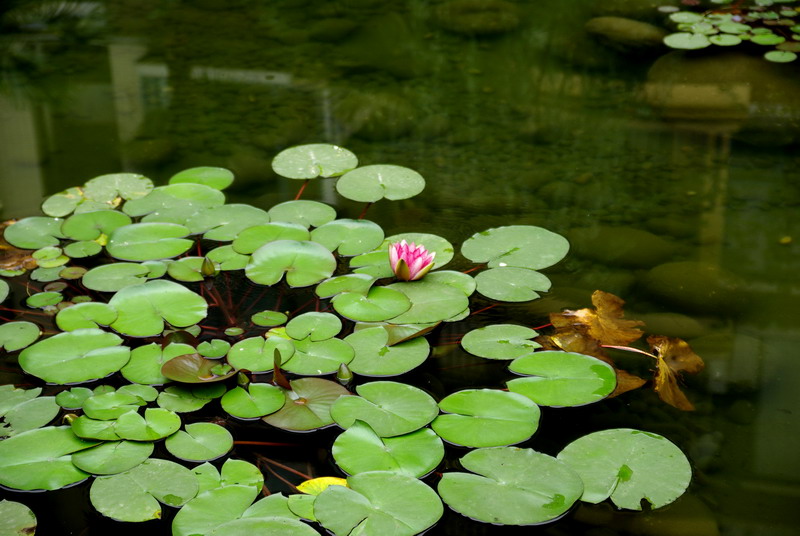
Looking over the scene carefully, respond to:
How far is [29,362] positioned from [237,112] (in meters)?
1.53

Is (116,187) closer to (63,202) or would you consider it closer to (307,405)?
(63,202)

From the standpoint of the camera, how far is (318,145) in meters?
2.52

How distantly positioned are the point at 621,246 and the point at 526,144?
692 mm

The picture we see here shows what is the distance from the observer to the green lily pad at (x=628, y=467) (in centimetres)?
140

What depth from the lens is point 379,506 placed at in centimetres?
135

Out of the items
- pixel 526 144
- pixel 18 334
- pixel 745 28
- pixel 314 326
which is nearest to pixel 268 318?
pixel 314 326

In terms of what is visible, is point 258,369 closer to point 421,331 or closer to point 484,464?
point 421,331

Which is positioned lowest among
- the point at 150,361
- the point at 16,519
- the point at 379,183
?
the point at 16,519

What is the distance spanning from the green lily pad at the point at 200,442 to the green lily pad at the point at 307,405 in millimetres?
99

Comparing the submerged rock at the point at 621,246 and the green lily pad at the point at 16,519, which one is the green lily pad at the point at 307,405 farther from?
the submerged rock at the point at 621,246

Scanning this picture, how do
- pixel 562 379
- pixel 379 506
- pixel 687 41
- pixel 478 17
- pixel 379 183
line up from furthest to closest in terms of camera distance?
pixel 478 17 < pixel 687 41 < pixel 379 183 < pixel 562 379 < pixel 379 506

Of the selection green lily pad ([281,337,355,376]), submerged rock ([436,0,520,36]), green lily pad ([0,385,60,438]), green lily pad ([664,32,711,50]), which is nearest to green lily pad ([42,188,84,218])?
green lily pad ([0,385,60,438])

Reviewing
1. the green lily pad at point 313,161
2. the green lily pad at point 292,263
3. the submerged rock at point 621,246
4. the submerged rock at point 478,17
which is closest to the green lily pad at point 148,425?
the green lily pad at point 292,263

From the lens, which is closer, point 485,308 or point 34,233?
point 485,308
